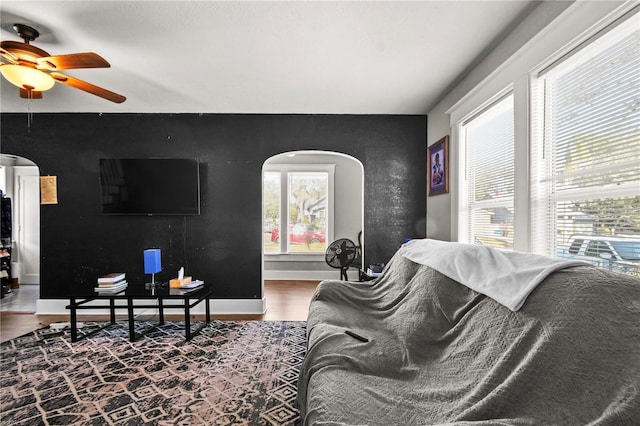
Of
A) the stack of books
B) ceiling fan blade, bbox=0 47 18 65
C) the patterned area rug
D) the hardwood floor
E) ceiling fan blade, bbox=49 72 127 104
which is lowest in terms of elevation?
the hardwood floor

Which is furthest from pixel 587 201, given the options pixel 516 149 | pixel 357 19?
pixel 357 19

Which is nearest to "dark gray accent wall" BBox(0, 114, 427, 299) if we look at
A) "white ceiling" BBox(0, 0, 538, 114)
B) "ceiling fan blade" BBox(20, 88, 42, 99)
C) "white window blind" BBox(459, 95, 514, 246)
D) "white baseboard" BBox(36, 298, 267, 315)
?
"white baseboard" BBox(36, 298, 267, 315)

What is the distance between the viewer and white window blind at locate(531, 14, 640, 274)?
136 centimetres

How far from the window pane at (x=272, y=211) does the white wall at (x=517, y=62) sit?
3.34 metres

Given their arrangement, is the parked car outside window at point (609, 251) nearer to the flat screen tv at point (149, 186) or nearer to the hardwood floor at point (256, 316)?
the hardwood floor at point (256, 316)

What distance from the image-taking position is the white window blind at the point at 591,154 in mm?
1364

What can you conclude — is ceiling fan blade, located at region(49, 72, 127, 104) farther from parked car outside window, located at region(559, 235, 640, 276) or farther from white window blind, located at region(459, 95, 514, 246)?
parked car outside window, located at region(559, 235, 640, 276)

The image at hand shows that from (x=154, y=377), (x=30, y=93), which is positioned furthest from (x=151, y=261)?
(x=30, y=93)

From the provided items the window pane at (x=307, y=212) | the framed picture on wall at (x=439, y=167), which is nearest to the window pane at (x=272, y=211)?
the window pane at (x=307, y=212)

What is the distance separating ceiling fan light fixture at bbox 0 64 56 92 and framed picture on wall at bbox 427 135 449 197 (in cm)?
330

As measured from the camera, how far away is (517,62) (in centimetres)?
202

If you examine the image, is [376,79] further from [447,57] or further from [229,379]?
[229,379]

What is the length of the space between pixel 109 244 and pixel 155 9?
121 inches

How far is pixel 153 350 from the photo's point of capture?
2822 mm
